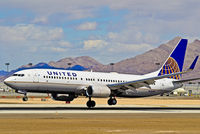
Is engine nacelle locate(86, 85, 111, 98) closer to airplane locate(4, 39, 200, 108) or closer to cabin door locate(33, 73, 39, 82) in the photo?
airplane locate(4, 39, 200, 108)

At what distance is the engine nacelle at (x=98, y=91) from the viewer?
2087 inches

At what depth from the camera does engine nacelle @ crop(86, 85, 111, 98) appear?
5300 cm

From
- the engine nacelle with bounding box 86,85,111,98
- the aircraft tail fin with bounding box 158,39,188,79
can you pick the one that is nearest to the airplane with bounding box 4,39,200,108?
the engine nacelle with bounding box 86,85,111,98

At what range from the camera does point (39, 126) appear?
2738 cm

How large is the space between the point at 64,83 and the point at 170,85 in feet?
63.6

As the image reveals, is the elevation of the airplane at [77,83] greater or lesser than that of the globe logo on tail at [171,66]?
lesser

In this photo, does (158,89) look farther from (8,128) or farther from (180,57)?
(8,128)

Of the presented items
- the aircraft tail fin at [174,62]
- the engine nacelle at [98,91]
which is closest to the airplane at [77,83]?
the engine nacelle at [98,91]

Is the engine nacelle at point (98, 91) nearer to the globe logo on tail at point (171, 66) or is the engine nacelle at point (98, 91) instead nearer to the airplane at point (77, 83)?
the airplane at point (77, 83)

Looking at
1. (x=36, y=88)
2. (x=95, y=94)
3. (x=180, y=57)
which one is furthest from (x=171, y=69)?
(x=36, y=88)

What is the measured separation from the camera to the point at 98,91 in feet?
174

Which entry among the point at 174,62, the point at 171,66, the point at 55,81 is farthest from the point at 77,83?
the point at 174,62

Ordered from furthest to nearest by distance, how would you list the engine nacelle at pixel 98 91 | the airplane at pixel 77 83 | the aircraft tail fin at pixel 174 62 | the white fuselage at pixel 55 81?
the aircraft tail fin at pixel 174 62, the engine nacelle at pixel 98 91, the airplane at pixel 77 83, the white fuselage at pixel 55 81

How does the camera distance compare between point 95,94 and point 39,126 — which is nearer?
point 39,126
